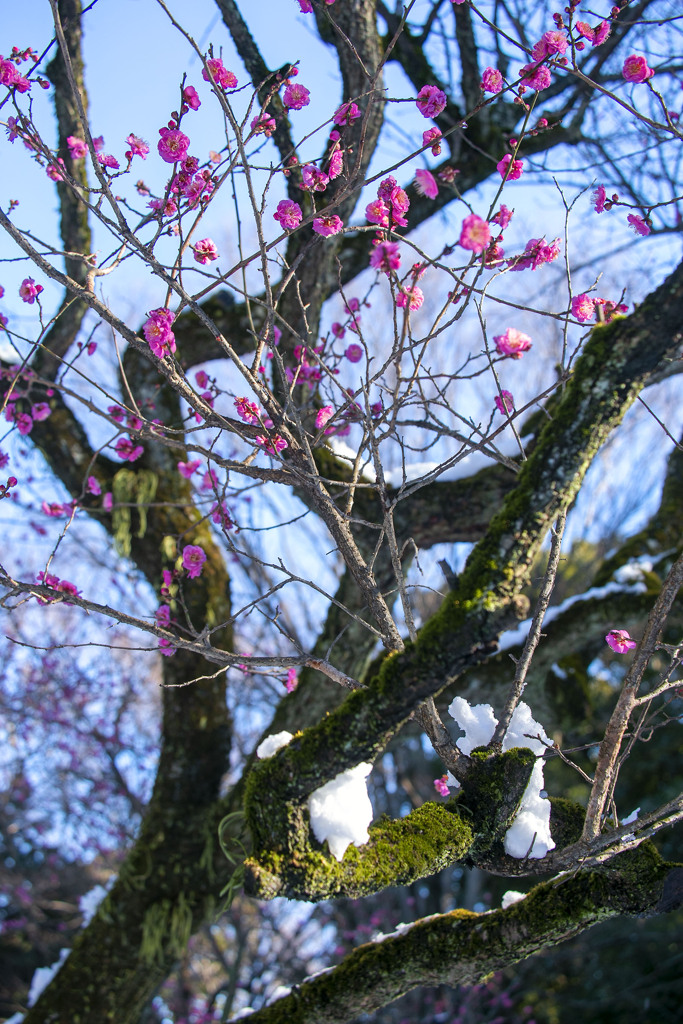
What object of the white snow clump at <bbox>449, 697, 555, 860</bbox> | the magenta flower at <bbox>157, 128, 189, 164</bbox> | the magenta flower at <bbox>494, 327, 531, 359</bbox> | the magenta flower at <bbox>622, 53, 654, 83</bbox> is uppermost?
the magenta flower at <bbox>157, 128, 189, 164</bbox>

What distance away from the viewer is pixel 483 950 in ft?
5.98

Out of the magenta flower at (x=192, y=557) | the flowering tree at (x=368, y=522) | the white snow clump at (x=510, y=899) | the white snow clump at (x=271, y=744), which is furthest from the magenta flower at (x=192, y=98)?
the white snow clump at (x=510, y=899)

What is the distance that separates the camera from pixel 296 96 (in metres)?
2.00

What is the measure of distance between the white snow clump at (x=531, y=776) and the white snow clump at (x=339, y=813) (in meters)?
0.36

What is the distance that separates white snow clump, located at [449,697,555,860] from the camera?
5.85 ft

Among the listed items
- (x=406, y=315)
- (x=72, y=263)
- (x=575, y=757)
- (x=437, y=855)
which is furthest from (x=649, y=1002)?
(x=72, y=263)

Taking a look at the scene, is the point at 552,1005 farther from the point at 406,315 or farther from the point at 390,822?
the point at 406,315

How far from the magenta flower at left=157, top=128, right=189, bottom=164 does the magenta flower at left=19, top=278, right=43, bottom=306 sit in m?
0.71

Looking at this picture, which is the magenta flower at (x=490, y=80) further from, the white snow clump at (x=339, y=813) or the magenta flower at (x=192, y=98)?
the white snow clump at (x=339, y=813)

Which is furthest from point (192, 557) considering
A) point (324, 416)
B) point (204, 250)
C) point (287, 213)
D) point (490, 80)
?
point (490, 80)

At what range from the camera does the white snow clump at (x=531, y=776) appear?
1.78 m

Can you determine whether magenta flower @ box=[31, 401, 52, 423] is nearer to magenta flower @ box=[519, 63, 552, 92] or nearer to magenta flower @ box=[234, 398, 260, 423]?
magenta flower @ box=[234, 398, 260, 423]

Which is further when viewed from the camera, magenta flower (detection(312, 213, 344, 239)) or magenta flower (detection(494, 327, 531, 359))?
magenta flower (detection(494, 327, 531, 359))

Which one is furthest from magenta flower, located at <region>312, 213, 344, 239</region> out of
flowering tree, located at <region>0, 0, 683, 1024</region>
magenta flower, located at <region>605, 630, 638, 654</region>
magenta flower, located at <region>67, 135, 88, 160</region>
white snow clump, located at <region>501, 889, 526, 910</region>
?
white snow clump, located at <region>501, 889, 526, 910</region>
